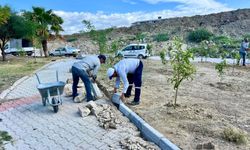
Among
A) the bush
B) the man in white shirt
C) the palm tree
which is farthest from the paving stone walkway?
the palm tree

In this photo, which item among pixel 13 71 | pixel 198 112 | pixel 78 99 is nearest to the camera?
pixel 198 112

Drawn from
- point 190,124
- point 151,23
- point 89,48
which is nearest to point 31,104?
point 190,124

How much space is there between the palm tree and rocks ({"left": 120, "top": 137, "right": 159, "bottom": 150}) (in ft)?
116

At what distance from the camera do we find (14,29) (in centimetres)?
3203

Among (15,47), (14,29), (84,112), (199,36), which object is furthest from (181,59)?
(199,36)

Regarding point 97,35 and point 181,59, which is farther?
point 97,35

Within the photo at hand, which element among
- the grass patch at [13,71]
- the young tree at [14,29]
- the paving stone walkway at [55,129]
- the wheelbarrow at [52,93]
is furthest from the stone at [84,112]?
the young tree at [14,29]

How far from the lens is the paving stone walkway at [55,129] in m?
6.24

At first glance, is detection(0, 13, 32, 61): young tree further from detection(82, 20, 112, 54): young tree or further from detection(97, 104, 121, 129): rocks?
detection(97, 104, 121, 129): rocks

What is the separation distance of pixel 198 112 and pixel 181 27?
185ft

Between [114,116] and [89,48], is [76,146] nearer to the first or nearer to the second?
[114,116]

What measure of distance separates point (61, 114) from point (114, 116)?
145 centimetres

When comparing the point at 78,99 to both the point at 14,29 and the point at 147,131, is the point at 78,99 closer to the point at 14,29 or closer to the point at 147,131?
the point at 147,131

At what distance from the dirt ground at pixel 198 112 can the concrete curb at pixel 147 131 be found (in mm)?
184
